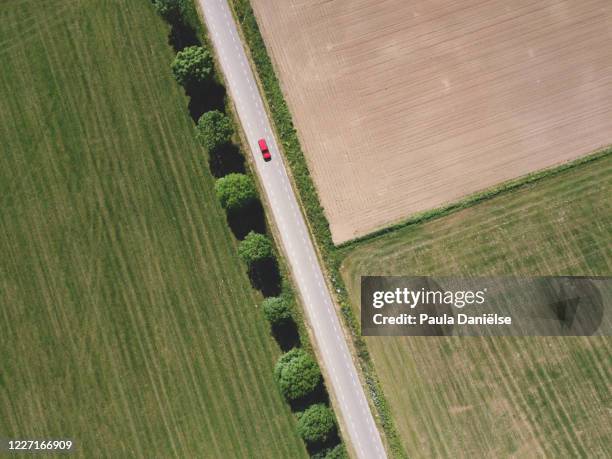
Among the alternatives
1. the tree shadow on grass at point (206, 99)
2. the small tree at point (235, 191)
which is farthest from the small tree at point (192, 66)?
Result: the small tree at point (235, 191)

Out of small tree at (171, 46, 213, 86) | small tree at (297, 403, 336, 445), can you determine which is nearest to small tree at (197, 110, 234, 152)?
small tree at (171, 46, 213, 86)

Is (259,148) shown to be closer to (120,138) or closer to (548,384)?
(120,138)

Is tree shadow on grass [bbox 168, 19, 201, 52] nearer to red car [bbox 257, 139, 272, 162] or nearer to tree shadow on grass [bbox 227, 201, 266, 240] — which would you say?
red car [bbox 257, 139, 272, 162]

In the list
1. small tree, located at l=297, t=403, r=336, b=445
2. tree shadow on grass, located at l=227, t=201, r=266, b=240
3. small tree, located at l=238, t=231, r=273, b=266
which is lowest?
small tree, located at l=297, t=403, r=336, b=445

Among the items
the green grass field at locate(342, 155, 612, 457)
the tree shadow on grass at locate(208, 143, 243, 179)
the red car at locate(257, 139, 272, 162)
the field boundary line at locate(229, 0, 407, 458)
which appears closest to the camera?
the green grass field at locate(342, 155, 612, 457)

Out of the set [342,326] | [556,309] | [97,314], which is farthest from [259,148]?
[556,309]

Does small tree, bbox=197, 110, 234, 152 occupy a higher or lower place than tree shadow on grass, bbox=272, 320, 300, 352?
higher
